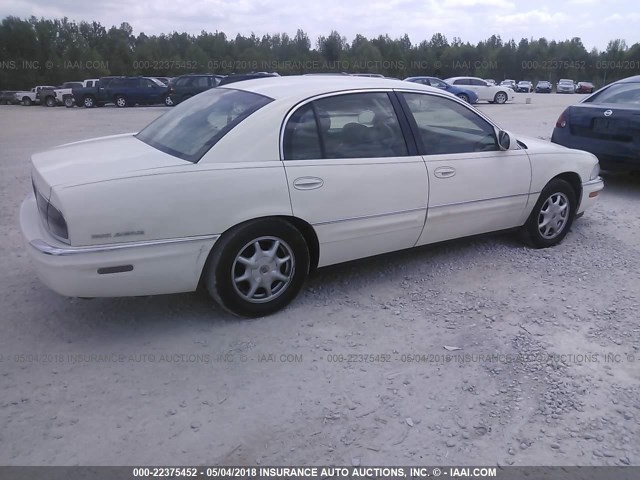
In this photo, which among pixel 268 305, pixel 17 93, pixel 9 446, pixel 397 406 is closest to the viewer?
pixel 9 446

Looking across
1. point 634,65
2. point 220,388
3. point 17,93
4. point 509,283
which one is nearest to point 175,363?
point 220,388

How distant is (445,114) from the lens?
13.8 ft

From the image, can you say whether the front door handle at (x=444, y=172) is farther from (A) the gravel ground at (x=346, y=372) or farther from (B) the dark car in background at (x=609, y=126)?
(B) the dark car in background at (x=609, y=126)

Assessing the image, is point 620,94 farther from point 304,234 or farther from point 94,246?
point 94,246

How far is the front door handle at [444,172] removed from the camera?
3953 mm

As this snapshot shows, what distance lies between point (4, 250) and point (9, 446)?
9.01 feet

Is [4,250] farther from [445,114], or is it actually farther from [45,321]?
[445,114]

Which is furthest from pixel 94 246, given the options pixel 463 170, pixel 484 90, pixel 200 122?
pixel 484 90

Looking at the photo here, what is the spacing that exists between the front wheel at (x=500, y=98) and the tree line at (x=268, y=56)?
24339 millimetres

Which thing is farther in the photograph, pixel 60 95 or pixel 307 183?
pixel 60 95

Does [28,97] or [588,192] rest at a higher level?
[28,97]

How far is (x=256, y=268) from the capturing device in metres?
3.39

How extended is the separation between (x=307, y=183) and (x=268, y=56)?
67058 mm

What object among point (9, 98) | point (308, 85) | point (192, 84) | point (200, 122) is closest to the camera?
point (200, 122)
